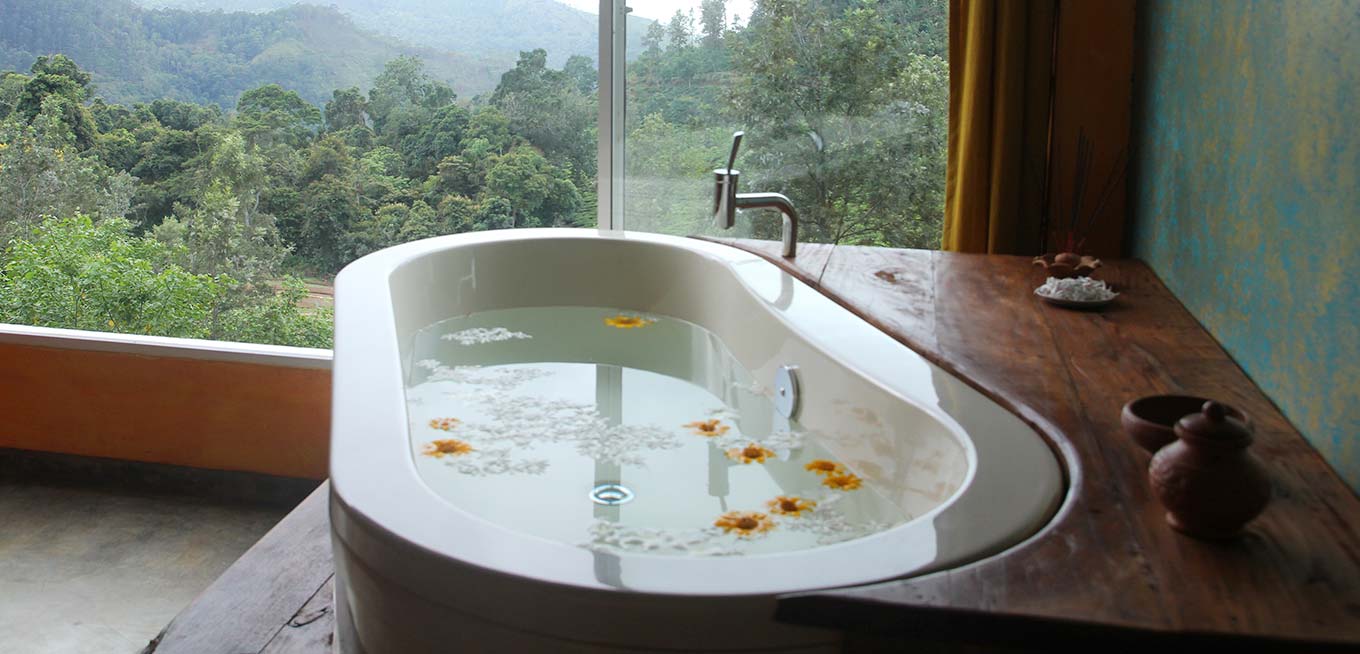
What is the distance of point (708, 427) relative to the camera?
2133mm

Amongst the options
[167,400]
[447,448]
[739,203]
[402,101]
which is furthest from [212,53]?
[447,448]

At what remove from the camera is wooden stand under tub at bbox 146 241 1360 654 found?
979mm

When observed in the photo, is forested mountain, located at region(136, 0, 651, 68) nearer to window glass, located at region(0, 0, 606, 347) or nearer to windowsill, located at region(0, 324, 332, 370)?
window glass, located at region(0, 0, 606, 347)

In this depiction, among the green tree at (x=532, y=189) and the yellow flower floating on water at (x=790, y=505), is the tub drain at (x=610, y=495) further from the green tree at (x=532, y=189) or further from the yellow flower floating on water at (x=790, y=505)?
the green tree at (x=532, y=189)

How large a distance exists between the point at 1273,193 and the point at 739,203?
4.07 feet

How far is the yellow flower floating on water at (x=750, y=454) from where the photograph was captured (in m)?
1.96

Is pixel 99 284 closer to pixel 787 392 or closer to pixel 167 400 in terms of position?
pixel 167 400

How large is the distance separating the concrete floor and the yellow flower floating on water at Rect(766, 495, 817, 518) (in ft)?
4.06

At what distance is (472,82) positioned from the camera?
3328mm

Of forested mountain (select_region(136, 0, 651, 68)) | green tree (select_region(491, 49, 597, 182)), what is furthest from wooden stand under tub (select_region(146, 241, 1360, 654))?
forested mountain (select_region(136, 0, 651, 68))

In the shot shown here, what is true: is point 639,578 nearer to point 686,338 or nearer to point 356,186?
point 686,338

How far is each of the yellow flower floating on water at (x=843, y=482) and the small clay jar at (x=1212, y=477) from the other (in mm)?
712

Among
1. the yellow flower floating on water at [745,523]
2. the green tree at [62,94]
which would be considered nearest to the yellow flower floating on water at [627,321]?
the yellow flower floating on water at [745,523]

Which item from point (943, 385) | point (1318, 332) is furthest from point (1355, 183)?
point (943, 385)
